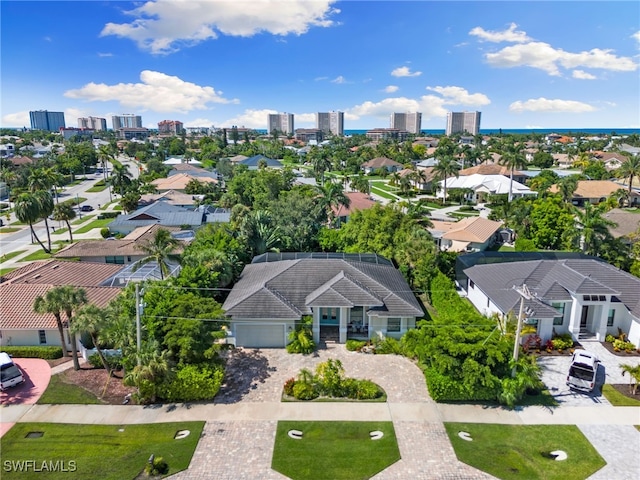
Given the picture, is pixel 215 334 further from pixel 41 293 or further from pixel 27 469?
pixel 41 293

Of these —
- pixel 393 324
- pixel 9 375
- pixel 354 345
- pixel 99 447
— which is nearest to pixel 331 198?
pixel 393 324

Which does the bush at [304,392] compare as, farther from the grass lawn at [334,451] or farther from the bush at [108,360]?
the bush at [108,360]

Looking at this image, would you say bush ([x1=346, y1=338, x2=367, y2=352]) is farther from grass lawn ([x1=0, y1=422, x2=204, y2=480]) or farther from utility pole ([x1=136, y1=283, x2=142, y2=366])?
utility pole ([x1=136, y1=283, x2=142, y2=366])

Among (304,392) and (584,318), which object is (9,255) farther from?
(584,318)

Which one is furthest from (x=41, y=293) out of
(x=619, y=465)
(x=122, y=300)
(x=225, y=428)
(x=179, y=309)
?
(x=619, y=465)

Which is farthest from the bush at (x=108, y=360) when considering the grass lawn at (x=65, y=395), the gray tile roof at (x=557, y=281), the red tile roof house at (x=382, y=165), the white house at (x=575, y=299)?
the red tile roof house at (x=382, y=165)

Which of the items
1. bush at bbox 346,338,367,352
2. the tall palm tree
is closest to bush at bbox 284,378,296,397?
bush at bbox 346,338,367,352
